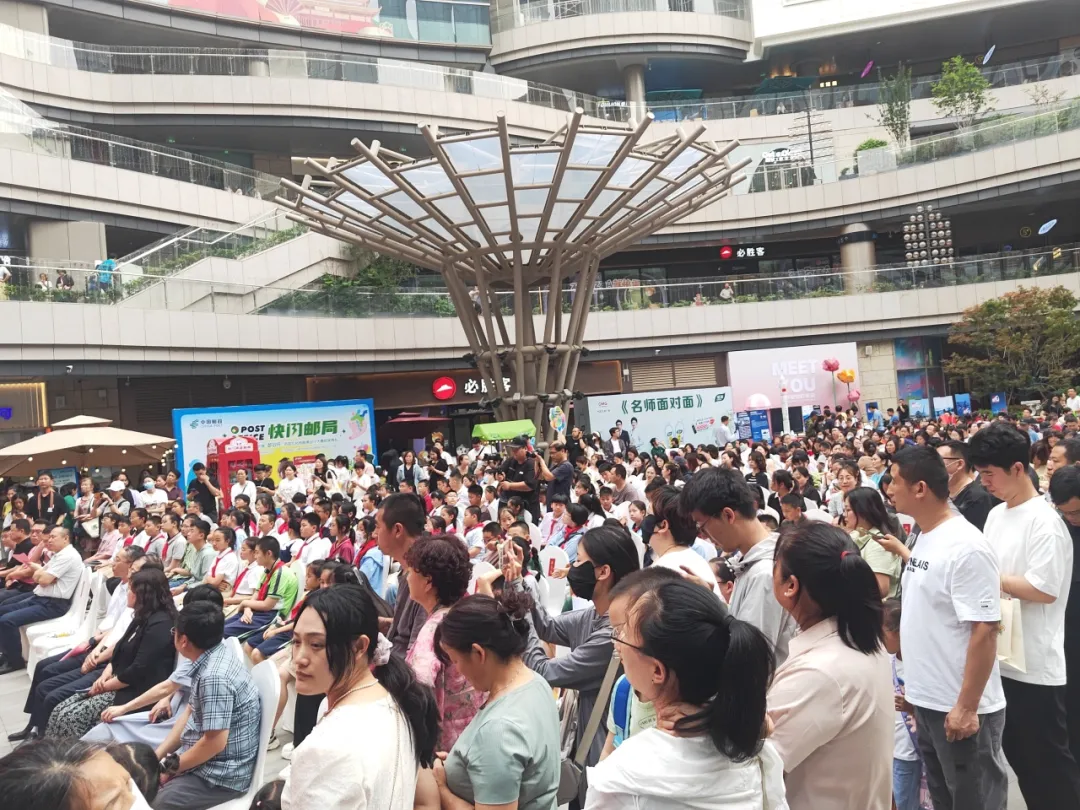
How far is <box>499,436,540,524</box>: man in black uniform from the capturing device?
1284 cm

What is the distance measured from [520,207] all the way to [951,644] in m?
14.6

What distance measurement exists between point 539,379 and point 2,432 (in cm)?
1268

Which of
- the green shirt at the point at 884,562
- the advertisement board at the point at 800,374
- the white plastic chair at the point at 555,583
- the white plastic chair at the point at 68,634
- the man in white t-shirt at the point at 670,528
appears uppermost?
the advertisement board at the point at 800,374

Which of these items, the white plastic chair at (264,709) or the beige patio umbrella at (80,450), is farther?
the beige patio umbrella at (80,450)

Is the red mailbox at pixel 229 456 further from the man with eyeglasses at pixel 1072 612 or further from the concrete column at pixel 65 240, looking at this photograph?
the man with eyeglasses at pixel 1072 612

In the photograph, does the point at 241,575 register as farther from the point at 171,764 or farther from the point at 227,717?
the point at 227,717

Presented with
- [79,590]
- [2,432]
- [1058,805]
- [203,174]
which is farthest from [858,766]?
[203,174]

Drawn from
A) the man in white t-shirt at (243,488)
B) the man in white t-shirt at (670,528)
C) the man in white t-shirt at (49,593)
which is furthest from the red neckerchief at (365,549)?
the man in white t-shirt at (243,488)

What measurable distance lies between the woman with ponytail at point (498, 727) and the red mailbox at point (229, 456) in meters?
16.4

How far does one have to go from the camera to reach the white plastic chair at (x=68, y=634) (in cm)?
847

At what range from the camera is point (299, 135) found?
29672 millimetres

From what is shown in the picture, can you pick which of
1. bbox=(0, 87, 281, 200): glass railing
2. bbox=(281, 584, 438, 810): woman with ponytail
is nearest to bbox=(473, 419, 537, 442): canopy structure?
bbox=(0, 87, 281, 200): glass railing

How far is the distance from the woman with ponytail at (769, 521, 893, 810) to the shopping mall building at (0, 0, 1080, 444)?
20.6 meters

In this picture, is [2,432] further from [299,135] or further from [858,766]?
[858,766]
